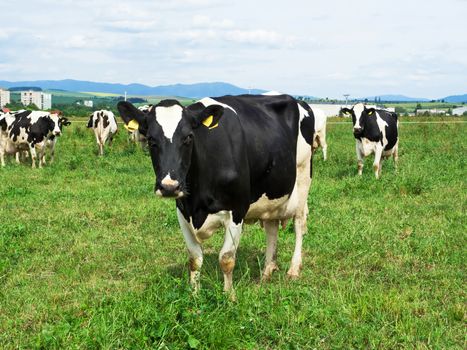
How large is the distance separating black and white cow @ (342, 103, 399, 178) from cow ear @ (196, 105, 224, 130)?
9968 millimetres

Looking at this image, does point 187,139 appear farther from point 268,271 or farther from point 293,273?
point 293,273

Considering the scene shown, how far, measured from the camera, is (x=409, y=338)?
4641 mm

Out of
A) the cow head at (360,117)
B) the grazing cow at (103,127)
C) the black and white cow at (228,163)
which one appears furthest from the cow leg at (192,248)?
the grazing cow at (103,127)

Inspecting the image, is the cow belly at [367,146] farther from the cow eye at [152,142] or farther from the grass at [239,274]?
the cow eye at [152,142]

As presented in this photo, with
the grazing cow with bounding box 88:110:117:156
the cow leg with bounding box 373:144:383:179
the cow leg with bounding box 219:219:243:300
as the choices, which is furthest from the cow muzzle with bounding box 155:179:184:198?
the grazing cow with bounding box 88:110:117:156

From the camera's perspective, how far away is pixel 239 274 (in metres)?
6.92

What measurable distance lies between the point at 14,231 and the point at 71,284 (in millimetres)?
2540

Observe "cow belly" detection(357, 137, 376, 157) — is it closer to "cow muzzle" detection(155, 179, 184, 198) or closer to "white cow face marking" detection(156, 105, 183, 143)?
"white cow face marking" detection(156, 105, 183, 143)

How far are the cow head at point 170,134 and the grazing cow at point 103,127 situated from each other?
53.7ft

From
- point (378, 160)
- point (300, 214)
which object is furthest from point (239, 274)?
point (378, 160)

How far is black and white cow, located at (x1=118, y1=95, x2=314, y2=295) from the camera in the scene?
5172 millimetres

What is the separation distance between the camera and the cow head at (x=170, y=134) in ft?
16.1

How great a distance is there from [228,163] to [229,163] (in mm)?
10

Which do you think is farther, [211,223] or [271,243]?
[271,243]
